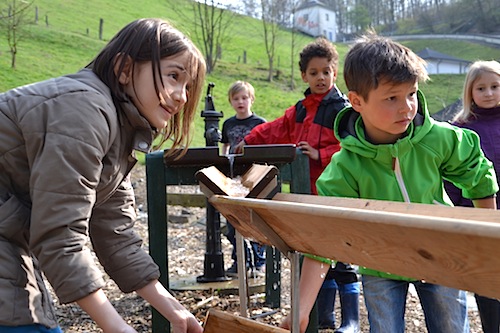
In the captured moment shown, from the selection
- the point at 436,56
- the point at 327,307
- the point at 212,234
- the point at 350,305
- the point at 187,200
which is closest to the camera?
the point at 350,305

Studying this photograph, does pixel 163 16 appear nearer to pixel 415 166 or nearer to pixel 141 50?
pixel 415 166

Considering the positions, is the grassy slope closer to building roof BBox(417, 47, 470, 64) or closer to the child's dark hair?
building roof BBox(417, 47, 470, 64)

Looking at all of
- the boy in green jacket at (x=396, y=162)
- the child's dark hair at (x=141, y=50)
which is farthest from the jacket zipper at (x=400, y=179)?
the child's dark hair at (x=141, y=50)

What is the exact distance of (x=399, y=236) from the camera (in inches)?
48.1

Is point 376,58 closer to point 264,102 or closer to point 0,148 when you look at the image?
point 0,148

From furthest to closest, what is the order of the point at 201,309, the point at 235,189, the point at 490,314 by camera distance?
the point at 201,309 < the point at 490,314 < the point at 235,189

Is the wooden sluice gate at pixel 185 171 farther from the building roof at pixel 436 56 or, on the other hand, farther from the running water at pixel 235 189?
the building roof at pixel 436 56

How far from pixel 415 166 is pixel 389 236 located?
983mm

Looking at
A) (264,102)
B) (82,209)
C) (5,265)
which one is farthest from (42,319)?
(264,102)

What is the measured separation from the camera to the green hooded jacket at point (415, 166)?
7.09ft

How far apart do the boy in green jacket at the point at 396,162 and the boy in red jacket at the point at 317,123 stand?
4.36ft

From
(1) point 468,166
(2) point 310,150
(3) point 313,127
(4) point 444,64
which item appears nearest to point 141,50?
(1) point 468,166

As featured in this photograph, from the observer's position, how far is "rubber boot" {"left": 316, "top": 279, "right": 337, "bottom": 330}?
368cm

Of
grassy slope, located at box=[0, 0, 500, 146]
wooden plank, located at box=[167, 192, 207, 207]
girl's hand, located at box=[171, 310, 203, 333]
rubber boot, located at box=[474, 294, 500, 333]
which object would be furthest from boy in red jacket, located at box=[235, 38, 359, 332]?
grassy slope, located at box=[0, 0, 500, 146]
